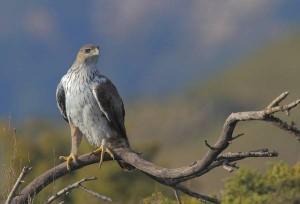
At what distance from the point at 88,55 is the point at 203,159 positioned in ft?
11.6

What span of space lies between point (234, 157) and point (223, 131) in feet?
2.15

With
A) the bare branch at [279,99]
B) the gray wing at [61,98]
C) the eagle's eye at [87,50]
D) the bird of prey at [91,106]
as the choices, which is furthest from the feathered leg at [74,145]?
the bare branch at [279,99]

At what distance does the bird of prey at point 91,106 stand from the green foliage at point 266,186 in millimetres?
3569

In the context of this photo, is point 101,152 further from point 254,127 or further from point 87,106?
point 254,127

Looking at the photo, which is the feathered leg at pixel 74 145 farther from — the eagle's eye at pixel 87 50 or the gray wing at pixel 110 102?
the eagle's eye at pixel 87 50

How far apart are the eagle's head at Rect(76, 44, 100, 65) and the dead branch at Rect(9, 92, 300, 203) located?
110 cm

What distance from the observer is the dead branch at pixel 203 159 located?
6.20m

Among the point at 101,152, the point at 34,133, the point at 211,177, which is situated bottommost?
the point at 211,177

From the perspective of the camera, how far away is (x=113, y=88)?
9867 mm

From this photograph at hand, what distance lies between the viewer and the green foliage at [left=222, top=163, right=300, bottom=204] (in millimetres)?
13703

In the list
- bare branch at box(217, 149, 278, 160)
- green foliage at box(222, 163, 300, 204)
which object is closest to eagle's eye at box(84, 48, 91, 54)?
bare branch at box(217, 149, 278, 160)

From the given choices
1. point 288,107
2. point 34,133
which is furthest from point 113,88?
point 34,133

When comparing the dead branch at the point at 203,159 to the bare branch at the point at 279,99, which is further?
the dead branch at the point at 203,159

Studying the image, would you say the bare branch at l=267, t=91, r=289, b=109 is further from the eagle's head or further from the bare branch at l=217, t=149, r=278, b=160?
the eagle's head
